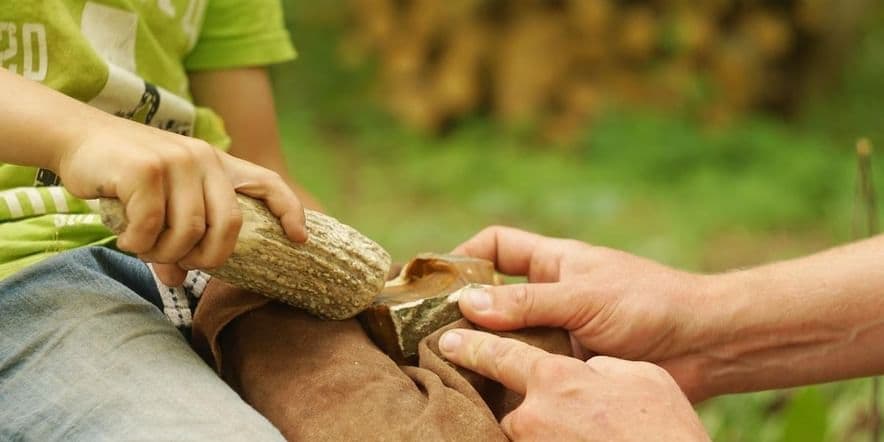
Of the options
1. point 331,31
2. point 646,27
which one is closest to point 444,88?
point 646,27

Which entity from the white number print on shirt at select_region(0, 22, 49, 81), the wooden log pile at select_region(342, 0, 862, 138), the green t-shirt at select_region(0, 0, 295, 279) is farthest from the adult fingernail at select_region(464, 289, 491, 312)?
the wooden log pile at select_region(342, 0, 862, 138)

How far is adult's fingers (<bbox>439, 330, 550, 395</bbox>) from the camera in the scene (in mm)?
955

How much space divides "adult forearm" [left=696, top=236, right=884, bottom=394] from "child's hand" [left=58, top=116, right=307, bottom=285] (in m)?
0.66

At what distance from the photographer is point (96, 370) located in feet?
2.79

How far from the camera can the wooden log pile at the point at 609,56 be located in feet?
14.1

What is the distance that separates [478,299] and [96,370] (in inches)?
15.7

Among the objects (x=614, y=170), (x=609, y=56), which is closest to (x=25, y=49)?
(x=614, y=170)

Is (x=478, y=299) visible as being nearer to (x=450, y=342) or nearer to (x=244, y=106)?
(x=450, y=342)

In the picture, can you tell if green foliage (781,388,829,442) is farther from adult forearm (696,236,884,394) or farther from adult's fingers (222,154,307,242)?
adult's fingers (222,154,307,242)

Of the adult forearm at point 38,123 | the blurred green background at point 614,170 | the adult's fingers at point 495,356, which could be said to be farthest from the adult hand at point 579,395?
the blurred green background at point 614,170

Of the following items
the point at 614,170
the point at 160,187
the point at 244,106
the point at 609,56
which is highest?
the point at 160,187

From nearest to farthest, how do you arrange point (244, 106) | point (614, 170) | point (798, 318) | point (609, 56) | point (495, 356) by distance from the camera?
1. point (495, 356)
2. point (798, 318)
3. point (244, 106)
4. point (614, 170)
5. point (609, 56)

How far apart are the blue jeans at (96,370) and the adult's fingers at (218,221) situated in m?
0.13

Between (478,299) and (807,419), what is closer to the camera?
(478,299)
